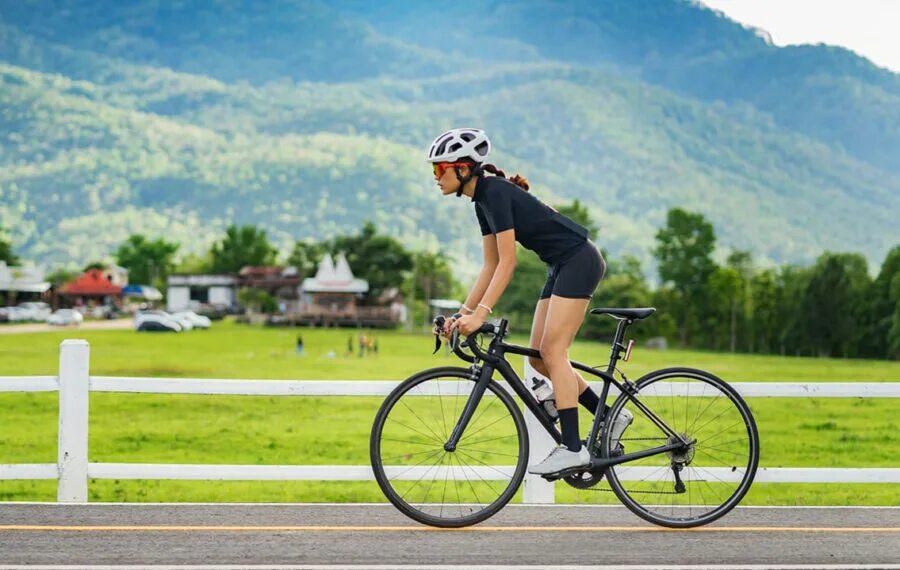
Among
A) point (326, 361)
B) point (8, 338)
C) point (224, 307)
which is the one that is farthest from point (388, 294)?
point (326, 361)

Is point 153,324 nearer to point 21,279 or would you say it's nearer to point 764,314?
point 764,314

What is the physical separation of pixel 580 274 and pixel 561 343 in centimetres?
40

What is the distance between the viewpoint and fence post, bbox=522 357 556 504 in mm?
8414

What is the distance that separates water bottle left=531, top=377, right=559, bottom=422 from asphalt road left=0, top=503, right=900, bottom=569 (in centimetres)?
69

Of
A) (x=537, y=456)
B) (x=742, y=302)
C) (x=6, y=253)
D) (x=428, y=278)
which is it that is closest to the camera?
(x=537, y=456)

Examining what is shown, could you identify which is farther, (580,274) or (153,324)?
(153,324)

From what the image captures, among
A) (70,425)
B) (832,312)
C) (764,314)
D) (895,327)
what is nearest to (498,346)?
(70,425)

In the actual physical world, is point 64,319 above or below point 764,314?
below

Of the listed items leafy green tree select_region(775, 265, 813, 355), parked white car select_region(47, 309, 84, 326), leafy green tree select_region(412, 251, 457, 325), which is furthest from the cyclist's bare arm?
leafy green tree select_region(412, 251, 457, 325)

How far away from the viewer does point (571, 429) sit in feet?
23.5

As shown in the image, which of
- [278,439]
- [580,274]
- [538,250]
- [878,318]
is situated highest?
[538,250]

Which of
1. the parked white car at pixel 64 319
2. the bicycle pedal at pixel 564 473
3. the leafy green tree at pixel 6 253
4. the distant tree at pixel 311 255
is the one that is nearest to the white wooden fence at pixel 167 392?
the bicycle pedal at pixel 564 473

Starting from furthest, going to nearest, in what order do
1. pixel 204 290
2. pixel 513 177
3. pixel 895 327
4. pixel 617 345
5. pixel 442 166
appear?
pixel 204 290, pixel 895 327, pixel 617 345, pixel 513 177, pixel 442 166

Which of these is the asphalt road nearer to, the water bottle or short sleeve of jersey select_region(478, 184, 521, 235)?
the water bottle
